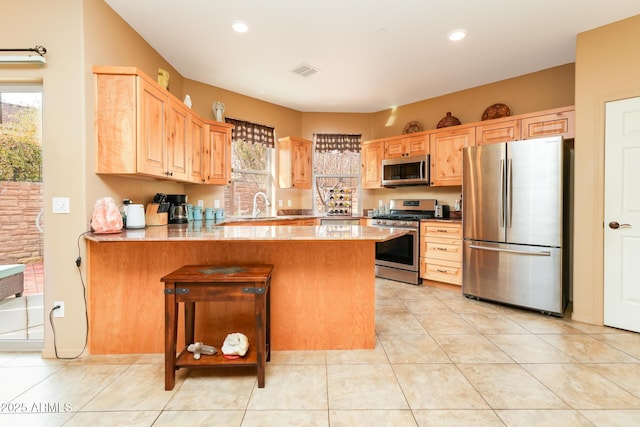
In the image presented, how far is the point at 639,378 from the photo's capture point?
1.99m

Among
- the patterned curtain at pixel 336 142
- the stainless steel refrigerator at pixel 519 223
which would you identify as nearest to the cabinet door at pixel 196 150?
the patterned curtain at pixel 336 142

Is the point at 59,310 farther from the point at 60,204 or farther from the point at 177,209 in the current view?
the point at 177,209

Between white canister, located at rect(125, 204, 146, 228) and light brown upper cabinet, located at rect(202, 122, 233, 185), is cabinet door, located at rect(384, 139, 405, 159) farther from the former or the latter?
white canister, located at rect(125, 204, 146, 228)

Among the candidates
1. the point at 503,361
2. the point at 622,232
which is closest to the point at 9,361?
the point at 503,361

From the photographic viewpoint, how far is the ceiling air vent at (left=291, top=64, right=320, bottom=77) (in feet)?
12.0

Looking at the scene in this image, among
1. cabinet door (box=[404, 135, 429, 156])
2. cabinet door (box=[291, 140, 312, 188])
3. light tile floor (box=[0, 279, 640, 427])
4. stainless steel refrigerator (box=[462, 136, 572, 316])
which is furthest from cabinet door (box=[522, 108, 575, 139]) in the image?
cabinet door (box=[291, 140, 312, 188])

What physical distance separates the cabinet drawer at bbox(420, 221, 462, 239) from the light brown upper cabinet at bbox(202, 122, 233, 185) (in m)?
2.84

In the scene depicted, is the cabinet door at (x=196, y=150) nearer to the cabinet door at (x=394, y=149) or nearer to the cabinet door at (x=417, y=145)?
the cabinet door at (x=394, y=149)

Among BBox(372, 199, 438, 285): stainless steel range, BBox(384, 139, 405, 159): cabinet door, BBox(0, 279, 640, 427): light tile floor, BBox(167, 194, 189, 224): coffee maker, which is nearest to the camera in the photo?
BBox(0, 279, 640, 427): light tile floor

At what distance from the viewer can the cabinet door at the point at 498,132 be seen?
3689 millimetres

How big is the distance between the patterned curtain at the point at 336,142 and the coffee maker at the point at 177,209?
2.82 m

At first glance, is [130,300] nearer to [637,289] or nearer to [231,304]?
[231,304]

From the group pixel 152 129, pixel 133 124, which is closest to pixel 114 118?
pixel 133 124

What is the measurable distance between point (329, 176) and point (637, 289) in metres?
4.14
